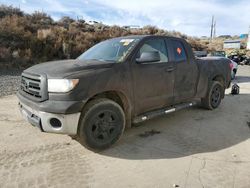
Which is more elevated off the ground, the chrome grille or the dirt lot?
the chrome grille

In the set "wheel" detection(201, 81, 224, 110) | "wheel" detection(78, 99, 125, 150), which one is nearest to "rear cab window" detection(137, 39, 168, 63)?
"wheel" detection(78, 99, 125, 150)

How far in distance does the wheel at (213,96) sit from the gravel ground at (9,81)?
6.27m

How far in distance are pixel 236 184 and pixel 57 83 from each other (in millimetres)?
2807

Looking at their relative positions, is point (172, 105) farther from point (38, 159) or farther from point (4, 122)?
point (4, 122)

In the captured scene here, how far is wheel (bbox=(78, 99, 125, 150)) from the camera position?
3.97 m

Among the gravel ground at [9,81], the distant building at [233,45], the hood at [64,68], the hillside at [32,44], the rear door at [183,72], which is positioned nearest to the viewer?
the hood at [64,68]

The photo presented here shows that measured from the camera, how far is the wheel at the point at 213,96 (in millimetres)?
6689

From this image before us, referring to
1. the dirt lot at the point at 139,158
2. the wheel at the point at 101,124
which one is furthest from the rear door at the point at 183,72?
the wheel at the point at 101,124

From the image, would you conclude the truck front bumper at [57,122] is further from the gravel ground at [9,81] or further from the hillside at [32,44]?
the hillside at [32,44]

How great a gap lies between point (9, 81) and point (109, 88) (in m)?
7.55

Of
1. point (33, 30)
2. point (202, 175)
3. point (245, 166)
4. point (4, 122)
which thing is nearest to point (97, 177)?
point (202, 175)

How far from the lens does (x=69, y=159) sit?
12.8 ft

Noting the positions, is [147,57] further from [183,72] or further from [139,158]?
[139,158]

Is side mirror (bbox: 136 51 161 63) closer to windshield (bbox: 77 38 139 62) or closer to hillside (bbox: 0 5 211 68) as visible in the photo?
windshield (bbox: 77 38 139 62)
